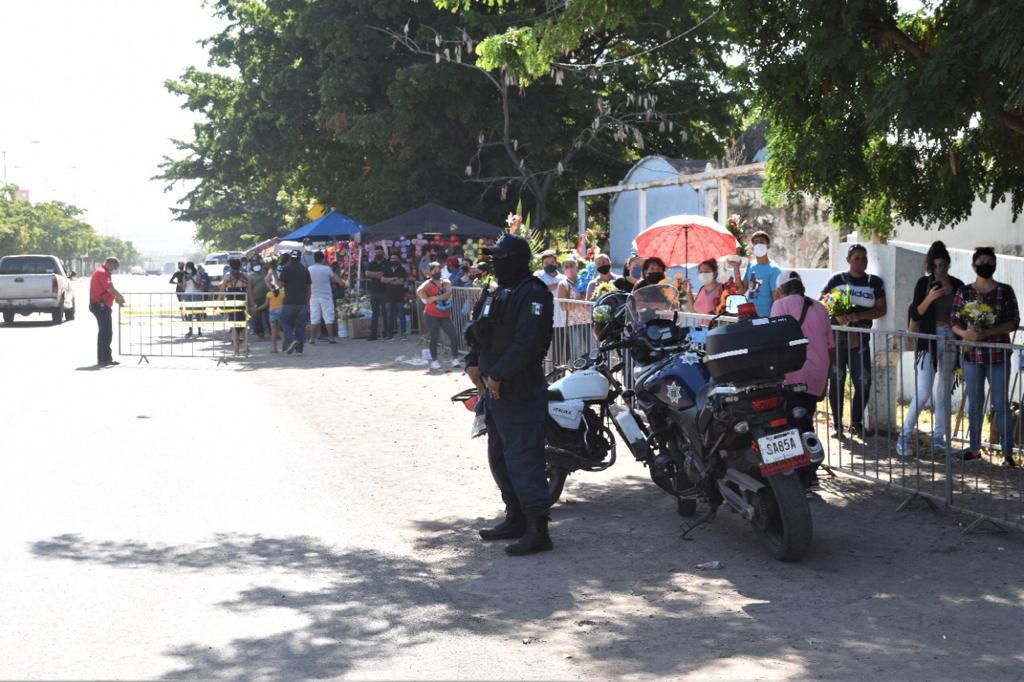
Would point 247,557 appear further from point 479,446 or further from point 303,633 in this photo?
point 479,446

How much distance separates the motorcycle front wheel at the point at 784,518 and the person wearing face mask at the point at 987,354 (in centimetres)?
205

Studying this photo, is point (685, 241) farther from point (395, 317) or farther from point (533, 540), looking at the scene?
point (395, 317)

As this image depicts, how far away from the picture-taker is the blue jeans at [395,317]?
83.6 feet

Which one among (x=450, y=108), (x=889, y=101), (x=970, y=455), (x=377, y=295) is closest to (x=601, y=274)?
(x=970, y=455)

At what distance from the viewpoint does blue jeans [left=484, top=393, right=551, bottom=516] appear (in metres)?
7.29

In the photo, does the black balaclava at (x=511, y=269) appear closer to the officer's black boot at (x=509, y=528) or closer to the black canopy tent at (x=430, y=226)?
the officer's black boot at (x=509, y=528)

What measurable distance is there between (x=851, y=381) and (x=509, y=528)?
3726 millimetres

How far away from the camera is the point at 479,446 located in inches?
449

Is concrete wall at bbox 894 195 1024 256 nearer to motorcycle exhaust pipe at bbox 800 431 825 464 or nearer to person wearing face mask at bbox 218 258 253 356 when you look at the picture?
motorcycle exhaust pipe at bbox 800 431 825 464

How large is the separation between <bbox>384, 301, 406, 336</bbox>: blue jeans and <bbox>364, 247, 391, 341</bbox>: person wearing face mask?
0.03 meters

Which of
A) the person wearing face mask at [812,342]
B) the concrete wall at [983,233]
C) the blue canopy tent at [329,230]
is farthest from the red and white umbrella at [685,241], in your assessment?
the blue canopy tent at [329,230]

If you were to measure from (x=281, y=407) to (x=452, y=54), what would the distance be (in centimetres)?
1865

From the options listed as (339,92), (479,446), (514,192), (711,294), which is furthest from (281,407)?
(514,192)

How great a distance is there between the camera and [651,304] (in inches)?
354
